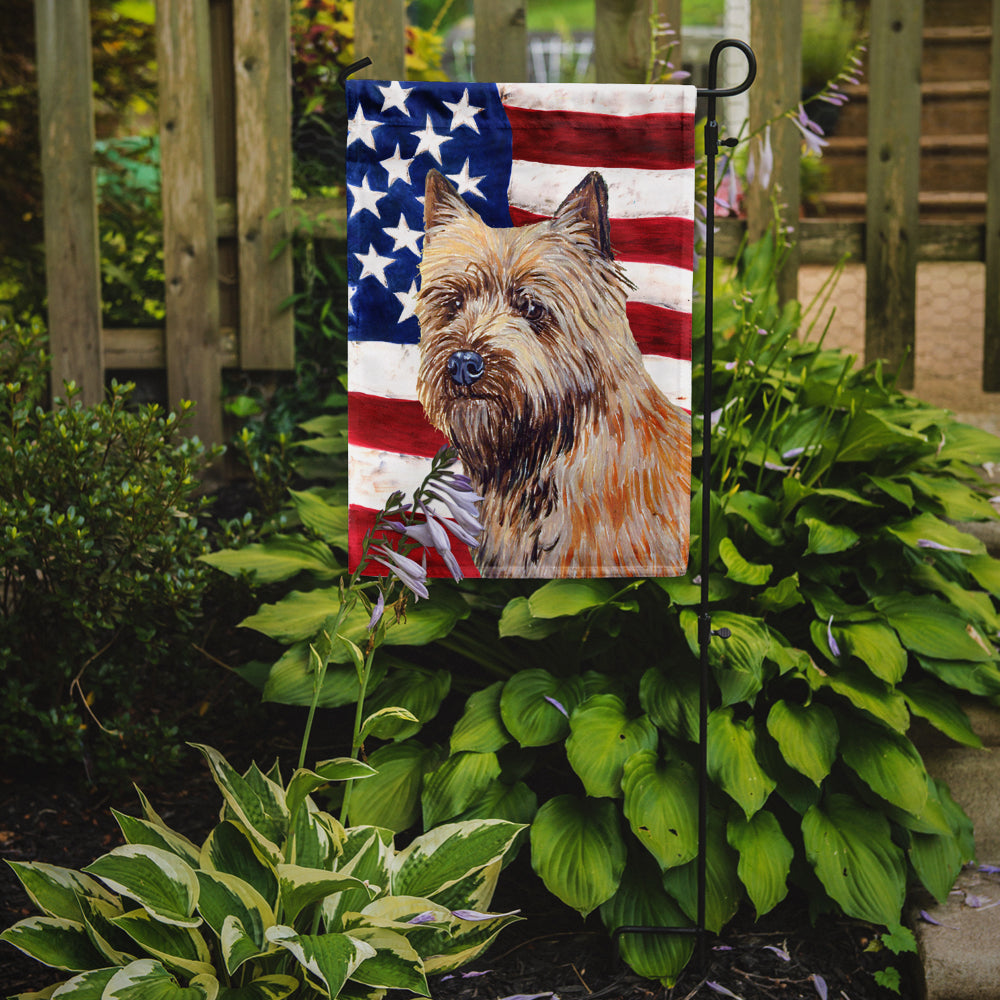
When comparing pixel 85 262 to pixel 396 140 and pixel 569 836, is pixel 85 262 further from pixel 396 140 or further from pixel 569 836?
pixel 569 836

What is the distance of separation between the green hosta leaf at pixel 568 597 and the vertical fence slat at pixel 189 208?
5.95 feet

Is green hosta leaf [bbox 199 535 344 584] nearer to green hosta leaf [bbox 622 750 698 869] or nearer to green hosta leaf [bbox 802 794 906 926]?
green hosta leaf [bbox 622 750 698 869]

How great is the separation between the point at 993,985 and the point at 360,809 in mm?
1279

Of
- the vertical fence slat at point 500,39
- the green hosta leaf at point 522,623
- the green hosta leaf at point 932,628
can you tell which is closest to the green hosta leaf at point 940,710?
the green hosta leaf at point 932,628

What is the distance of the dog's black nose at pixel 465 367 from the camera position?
6.34ft

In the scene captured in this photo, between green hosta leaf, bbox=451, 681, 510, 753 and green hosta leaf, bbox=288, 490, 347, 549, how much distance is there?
0.58m

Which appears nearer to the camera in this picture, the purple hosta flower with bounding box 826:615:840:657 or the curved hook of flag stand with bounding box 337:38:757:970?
the curved hook of flag stand with bounding box 337:38:757:970

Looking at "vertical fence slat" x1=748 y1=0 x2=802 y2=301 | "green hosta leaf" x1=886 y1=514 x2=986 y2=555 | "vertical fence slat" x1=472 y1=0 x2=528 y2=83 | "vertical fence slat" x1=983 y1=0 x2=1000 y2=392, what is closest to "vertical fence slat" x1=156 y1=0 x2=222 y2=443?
"vertical fence slat" x1=472 y1=0 x2=528 y2=83

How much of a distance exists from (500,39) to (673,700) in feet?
7.47

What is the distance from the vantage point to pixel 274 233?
134 inches

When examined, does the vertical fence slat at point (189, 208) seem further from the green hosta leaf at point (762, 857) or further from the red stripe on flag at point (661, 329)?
the green hosta leaf at point (762, 857)

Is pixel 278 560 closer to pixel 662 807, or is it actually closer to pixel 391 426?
pixel 391 426

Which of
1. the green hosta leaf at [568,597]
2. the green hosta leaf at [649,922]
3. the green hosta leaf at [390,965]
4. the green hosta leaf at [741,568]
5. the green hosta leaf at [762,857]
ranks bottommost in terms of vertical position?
the green hosta leaf at [649,922]

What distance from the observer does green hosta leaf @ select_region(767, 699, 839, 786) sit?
1961 mm
